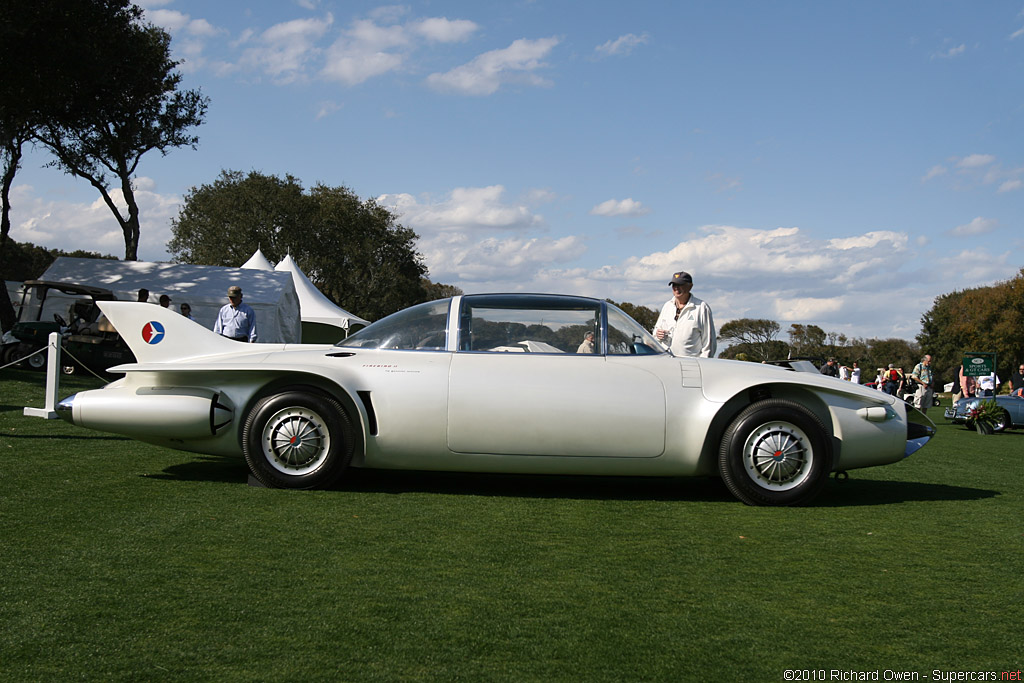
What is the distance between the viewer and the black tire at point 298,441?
5398 mm

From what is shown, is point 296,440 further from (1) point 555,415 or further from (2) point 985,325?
(2) point 985,325

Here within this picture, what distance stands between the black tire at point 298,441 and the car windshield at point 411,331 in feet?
1.83

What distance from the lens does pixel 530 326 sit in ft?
19.0

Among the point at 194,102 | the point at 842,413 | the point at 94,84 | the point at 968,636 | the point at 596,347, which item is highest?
the point at 194,102

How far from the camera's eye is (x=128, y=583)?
10.6ft

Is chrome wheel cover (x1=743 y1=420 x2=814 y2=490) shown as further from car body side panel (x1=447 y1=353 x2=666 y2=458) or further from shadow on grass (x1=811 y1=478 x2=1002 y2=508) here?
car body side panel (x1=447 y1=353 x2=666 y2=458)

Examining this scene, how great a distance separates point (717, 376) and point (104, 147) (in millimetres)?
28722

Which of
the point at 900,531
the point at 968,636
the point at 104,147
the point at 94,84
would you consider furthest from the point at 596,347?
the point at 104,147

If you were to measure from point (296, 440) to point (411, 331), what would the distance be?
106 centimetres

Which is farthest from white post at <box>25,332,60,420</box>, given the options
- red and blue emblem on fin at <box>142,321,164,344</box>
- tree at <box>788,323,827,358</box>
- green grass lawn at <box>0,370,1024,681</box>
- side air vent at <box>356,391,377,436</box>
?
tree at <box>788,323,827,358</box>

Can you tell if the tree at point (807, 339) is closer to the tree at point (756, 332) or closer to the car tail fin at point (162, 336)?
the tree at point (756, 332)

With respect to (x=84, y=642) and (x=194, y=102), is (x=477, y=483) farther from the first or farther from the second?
(x=194, y=102)

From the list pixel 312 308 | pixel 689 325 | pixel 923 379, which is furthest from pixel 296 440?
pixel 312 308

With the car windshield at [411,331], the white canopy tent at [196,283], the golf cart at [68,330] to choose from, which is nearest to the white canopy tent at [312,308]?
the white canopy tent at [196,283]
